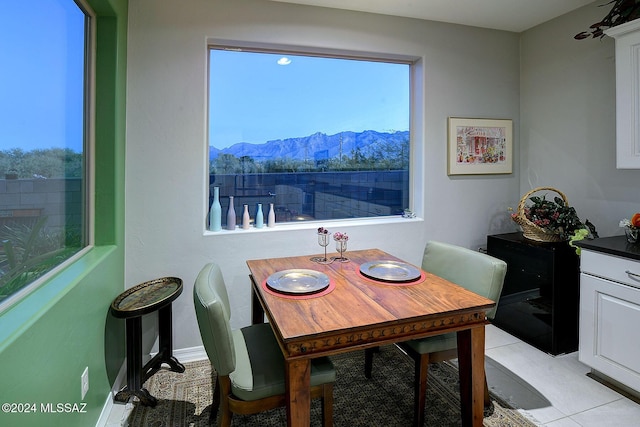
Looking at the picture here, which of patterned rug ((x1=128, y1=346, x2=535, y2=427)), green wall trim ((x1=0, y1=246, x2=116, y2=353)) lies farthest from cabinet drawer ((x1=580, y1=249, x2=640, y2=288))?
green wall trim ((x1=0, y1=246, x2=116, y2=353))

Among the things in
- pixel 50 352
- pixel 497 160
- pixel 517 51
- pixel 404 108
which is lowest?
pixel 50 352

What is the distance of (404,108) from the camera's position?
334cm

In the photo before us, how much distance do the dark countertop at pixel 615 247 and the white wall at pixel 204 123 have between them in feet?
3.69

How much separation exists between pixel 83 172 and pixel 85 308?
82cm

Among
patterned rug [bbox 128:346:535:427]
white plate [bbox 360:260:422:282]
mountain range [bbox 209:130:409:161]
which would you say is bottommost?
patterned rug [bbox 128:346:535:427]

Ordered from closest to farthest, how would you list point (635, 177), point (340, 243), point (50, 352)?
1. point (50, 352)
2. point (340, 243)
3. point (635, 177)

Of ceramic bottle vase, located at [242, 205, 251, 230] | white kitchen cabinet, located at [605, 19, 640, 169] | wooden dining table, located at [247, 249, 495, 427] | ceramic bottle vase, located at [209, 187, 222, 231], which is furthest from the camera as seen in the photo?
ceramic bottle vase, located at [242, 205, 251, 230]

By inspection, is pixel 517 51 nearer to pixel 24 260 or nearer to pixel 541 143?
pixel 541 143

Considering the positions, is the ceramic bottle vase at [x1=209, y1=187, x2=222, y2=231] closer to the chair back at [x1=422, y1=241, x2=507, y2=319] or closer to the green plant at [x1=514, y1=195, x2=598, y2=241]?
the chair back at [x1=422, y1=241, x2=507, y2=319]

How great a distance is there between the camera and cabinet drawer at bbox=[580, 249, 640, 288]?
6.68ft

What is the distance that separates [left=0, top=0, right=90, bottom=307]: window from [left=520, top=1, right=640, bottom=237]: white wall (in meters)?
3.59

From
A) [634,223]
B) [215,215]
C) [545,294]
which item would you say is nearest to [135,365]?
[215,215]

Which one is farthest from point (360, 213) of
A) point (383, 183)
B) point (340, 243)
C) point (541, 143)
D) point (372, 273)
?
point (541, 143)

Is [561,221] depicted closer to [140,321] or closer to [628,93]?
[628,93]
